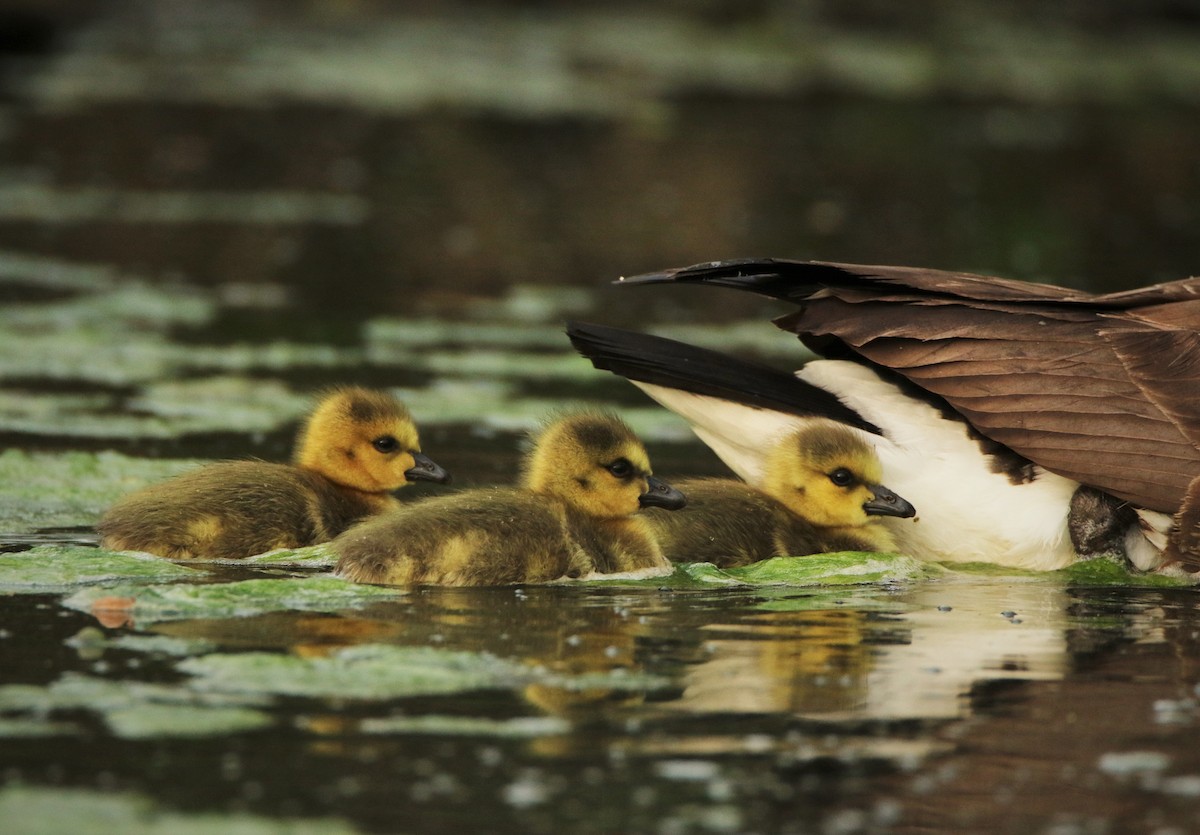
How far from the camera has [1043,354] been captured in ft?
20.9

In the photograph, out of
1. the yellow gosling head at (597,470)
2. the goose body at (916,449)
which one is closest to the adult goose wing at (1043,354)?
the goose body at (916,449)

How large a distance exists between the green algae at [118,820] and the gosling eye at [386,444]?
281 cm

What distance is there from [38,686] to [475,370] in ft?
17.4

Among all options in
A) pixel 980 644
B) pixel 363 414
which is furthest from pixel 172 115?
pixel 980 644

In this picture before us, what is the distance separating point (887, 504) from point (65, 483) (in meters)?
3.07

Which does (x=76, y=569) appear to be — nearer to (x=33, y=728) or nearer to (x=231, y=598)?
(x=231, y=598)

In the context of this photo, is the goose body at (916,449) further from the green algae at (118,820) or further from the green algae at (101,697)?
the green algae at (118,820)

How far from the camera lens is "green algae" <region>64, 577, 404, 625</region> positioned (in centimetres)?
541

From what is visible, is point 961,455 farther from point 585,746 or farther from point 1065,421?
point 585,746

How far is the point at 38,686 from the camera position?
4.70m

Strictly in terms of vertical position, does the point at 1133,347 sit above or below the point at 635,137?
below

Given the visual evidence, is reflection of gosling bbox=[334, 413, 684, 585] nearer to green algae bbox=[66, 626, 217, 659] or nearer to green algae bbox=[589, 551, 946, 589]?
green algae bbox=[589, 551, 946, 589]

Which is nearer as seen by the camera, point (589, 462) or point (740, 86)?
point (589, 462)

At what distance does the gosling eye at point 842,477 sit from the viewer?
649cm
